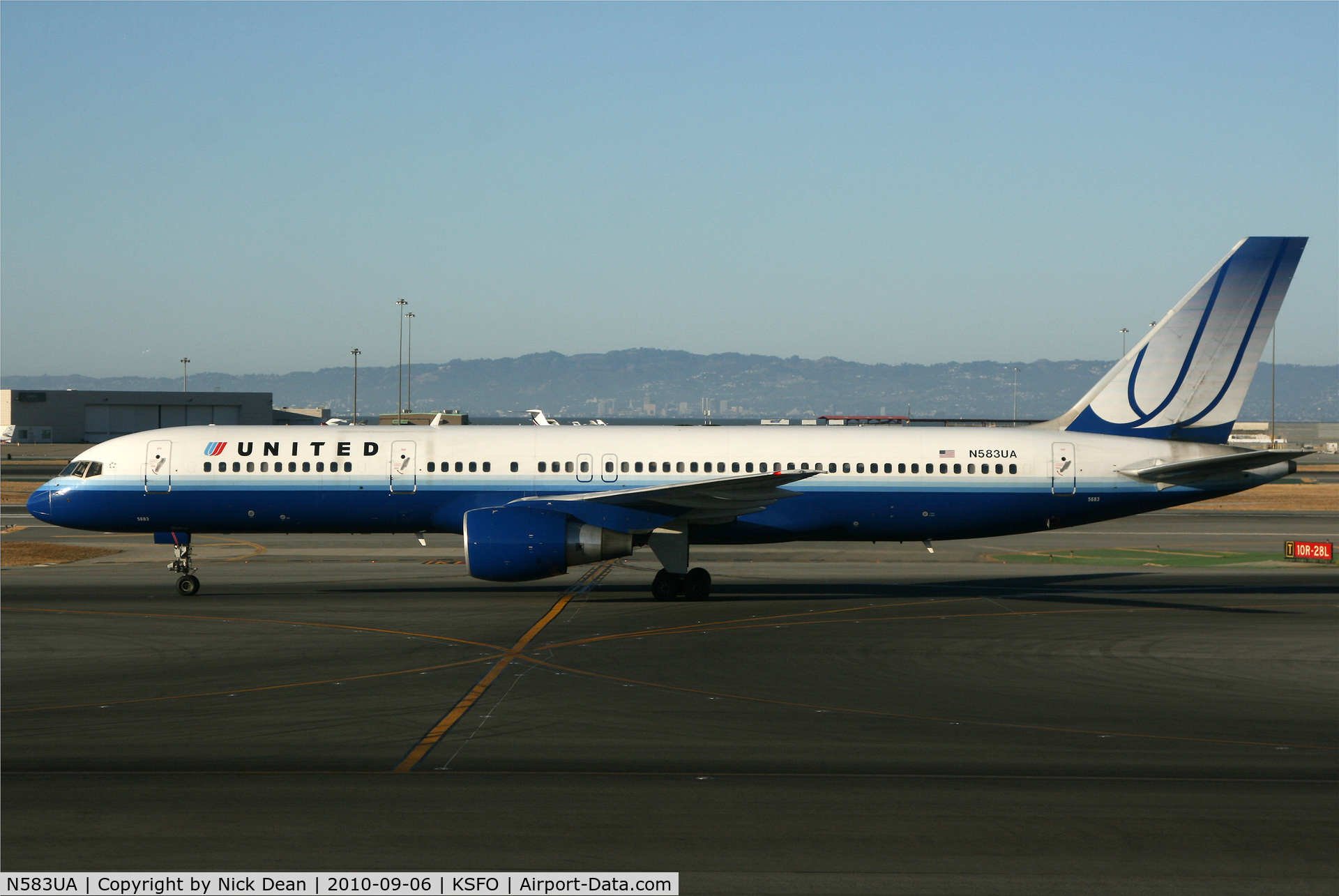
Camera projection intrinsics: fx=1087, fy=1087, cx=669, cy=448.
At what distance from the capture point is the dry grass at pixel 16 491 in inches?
2395

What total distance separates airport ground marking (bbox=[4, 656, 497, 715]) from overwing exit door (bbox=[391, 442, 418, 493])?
9.96 meters

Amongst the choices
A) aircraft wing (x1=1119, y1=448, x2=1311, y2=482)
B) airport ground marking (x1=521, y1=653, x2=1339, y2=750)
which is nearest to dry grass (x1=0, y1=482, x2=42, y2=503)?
airport ground marking (x1=521, y1=653, x2=1339, y2=750)

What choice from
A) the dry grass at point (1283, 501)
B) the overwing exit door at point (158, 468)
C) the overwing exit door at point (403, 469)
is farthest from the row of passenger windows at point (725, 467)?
the dry grass at point (1283, 501)

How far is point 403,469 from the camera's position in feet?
96.5

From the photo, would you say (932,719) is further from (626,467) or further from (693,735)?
(626,467)

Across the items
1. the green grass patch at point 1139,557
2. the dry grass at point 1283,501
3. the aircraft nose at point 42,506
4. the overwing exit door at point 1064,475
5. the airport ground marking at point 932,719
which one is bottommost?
the airport ground marking at point 932,719

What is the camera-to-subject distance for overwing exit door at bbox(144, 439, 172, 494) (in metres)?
29.2

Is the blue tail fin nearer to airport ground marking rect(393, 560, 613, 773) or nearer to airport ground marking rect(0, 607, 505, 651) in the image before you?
airport ground marking rect(393, 560, 613, 773)

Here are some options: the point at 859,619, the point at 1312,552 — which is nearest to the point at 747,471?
the point at 859,619

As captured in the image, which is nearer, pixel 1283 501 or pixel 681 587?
pixel 681 587

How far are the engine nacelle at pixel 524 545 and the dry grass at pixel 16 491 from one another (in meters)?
42.0

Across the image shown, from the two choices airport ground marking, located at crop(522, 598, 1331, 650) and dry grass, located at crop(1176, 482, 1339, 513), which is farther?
dry grass, located at crop(1176, 482, 1339, 513)

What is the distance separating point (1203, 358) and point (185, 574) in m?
28.5

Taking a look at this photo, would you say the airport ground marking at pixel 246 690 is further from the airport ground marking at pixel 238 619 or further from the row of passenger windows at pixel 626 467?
the row of passenger windows at pixel 626 467
